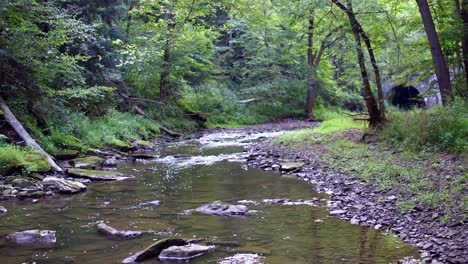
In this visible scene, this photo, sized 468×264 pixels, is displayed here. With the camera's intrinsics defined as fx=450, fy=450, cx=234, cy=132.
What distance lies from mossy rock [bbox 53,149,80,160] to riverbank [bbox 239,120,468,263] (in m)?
5.61

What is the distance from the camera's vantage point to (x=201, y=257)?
19.5 feet

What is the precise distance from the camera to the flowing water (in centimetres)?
598

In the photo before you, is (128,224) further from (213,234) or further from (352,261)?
(352,261)

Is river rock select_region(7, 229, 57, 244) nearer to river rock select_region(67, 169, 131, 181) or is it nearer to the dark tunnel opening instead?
river rock select_region(67, 169, 131, 181)

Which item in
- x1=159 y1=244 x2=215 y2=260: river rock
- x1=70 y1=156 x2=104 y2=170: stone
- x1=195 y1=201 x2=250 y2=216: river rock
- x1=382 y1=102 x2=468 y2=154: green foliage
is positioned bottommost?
x1=159 y1=244 x2=215 y2=260: river rock

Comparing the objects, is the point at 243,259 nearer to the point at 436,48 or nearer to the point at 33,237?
the point at 33,237

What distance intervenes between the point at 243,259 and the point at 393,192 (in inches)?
155

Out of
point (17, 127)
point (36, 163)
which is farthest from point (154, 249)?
point (17, 127)

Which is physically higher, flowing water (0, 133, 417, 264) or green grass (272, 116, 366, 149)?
green grass (272, 116, 366, 149)

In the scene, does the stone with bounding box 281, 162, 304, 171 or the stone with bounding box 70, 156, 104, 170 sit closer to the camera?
the stone with bounding box 281, 162, 304, 171

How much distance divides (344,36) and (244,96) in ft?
66.8

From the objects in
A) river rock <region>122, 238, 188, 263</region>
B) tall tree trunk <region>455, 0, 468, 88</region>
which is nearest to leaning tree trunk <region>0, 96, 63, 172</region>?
river rock <region>122, 238, 188, 263</region>

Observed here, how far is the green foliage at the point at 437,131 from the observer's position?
1063 cm

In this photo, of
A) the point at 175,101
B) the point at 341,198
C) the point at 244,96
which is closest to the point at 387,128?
the point at 341,198
